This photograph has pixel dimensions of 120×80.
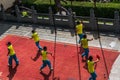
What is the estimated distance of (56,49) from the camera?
22922mm

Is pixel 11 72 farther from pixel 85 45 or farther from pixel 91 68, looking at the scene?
pixel 91 68

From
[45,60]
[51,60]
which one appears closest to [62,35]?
[51,60]

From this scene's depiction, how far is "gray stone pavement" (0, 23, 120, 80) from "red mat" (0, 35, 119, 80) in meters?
0.62

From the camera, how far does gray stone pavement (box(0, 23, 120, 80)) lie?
20144mm

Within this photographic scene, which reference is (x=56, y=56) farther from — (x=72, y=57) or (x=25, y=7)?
(x=25, y=7)

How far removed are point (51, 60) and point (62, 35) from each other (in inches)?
171

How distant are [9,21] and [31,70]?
10.3 meters

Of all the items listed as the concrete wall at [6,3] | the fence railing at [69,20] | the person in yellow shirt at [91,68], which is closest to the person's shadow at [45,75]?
the person in yellow shirt at [91,68]

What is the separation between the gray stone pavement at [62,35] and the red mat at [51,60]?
24.3 inches

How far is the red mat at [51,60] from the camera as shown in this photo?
19.6 meters

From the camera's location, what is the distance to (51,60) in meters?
21.5

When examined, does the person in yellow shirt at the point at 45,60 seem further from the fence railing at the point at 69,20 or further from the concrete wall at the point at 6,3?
the concrete wall at the point at 6,3

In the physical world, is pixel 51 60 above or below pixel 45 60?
below

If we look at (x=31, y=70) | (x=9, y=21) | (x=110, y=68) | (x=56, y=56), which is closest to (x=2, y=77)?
(x=31, y=70)
